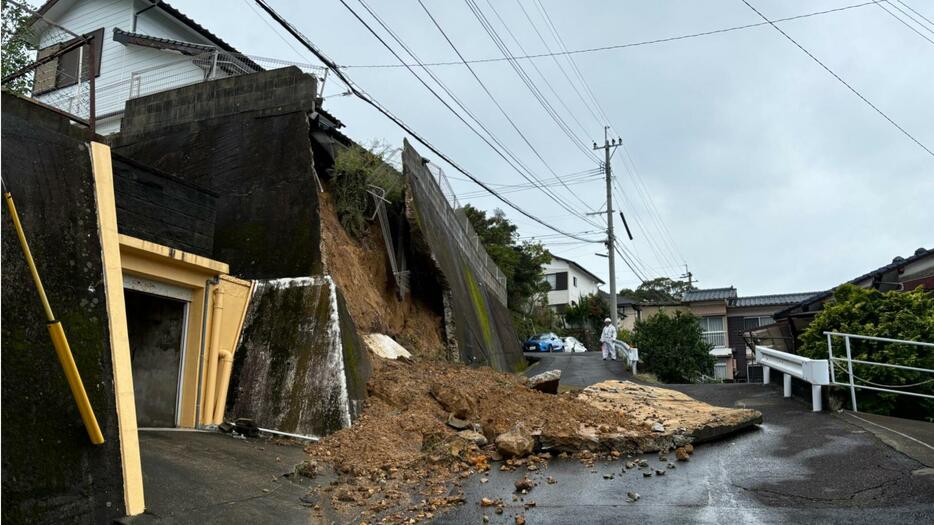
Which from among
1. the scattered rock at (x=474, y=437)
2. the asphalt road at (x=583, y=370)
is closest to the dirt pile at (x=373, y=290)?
the scattered rock at (x=474, y=437)

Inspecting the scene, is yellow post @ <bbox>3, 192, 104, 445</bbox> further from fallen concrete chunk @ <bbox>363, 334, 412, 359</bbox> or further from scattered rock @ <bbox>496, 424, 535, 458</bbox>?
fallen concrete chunk @ <bbox>363, 334, 412, 359</bbox>

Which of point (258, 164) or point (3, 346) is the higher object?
point (258, 164)

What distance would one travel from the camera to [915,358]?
9.73 metres

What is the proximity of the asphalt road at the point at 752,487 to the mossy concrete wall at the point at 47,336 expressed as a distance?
9.69 feet

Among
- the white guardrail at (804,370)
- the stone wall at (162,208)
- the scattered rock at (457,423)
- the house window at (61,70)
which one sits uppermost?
the house window at (61,70)

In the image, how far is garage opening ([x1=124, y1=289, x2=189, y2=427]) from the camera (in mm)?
8977

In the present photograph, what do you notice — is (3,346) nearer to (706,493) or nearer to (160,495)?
(160,495)

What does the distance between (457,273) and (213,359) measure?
9.26 m

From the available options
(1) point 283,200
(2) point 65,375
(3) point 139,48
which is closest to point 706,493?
(2) point 65,375

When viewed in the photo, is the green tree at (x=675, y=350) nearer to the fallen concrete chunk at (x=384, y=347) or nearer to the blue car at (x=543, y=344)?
the fallen concrete chunk at (x=384, y=347)

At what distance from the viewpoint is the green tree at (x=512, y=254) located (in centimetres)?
3453

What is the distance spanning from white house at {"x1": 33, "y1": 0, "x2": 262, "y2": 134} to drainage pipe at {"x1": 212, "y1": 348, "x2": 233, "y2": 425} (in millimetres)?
8120

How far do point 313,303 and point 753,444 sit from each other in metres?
6.24

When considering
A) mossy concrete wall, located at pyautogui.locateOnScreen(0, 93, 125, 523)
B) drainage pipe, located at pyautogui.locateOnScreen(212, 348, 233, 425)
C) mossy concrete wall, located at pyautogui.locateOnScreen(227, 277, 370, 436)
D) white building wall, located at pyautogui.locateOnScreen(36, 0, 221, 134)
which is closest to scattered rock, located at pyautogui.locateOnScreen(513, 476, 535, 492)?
mossy concrete wall, located at pyautogui.locateOnScreen(227, 277, 370, 436)
